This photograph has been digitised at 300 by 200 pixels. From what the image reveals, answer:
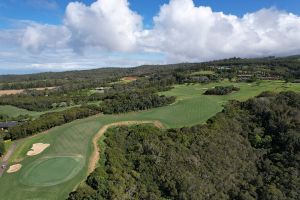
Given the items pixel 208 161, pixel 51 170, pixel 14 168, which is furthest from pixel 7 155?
pixel 208 161

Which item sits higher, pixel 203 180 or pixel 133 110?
pixel 133 110

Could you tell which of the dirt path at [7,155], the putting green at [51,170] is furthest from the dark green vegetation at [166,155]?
the dirt path at [7,155]

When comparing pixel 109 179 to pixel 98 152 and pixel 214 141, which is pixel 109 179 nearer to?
pixel 98 152

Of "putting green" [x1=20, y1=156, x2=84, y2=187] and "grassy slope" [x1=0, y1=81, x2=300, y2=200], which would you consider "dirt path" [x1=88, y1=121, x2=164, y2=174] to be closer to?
"grassy slope" [x1=0, y1=81, x2=300, y2=200]

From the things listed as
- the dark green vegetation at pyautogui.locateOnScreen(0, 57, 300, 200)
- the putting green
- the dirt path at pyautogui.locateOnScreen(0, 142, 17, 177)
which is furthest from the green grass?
the putting green

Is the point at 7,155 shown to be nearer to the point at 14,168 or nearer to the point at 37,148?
the point at 37,148

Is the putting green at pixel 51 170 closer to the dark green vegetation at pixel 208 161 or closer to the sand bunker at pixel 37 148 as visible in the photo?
the sand bunker at pixel 37 148

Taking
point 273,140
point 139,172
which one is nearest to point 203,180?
point 139,172
